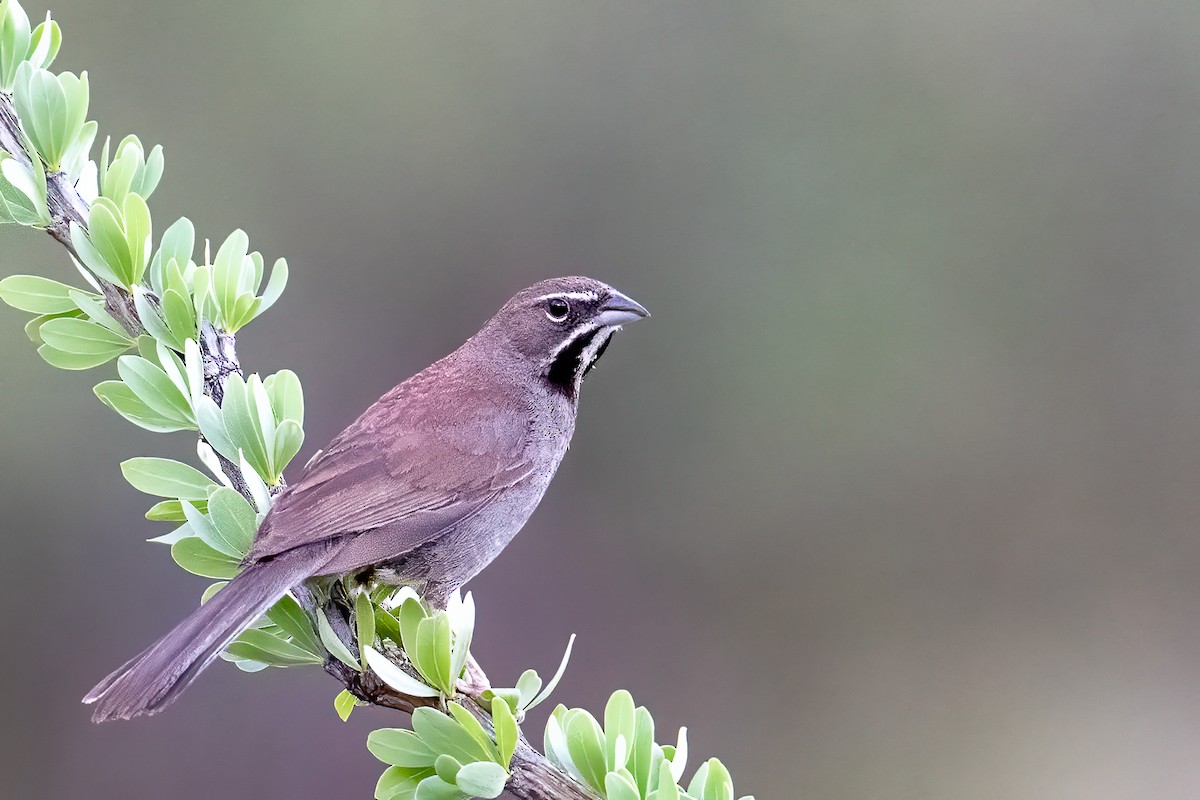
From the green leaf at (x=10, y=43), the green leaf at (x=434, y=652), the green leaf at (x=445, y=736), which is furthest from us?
the green leaf at (x=10, y=43)

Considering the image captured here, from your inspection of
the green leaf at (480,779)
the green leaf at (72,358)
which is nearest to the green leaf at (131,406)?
the green leaf at (72,358)

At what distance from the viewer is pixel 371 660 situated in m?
1.82

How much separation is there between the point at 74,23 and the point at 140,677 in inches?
254

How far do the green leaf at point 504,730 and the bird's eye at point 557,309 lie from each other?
1767mm

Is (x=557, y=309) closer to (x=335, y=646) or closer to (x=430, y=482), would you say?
(x=430, y=482)

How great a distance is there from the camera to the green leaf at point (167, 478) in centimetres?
191

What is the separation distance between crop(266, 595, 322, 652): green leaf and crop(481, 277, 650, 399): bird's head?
145 centimetres

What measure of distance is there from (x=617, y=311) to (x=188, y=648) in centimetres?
170

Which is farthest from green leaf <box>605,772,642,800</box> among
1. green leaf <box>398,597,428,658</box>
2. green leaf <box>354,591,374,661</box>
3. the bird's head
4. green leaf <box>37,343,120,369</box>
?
the bird's head

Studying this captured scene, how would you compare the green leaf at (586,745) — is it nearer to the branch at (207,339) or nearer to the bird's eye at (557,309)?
the branch at (207,339)

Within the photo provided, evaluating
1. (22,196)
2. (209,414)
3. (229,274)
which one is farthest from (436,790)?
(22,196)

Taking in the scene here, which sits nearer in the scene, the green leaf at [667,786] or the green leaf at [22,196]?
the green leaf at [667,786]

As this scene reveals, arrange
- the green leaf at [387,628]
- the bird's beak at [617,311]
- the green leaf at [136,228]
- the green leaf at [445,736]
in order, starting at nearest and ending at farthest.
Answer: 1. the green leaf at [445,736]
2. the green leaf at [136,228]
3. the green leaf at [387,628]
4. the bird's beak at [617,311]

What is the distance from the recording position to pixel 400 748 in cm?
174
